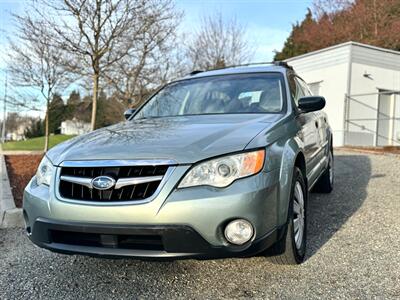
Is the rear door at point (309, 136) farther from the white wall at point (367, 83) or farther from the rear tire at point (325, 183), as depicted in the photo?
the white wall at point (367, 83)

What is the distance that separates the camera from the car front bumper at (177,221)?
2.39 metres

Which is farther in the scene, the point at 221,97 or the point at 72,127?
the point at 72,127

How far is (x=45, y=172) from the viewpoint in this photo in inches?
116

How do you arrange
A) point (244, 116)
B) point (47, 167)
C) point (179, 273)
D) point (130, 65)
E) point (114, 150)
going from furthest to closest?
1. point (130, 65)
2. point (244, 116)
3. point (179, 273)
4. point (47, 167)
5. point (114, 150)

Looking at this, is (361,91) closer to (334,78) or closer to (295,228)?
(334,78)

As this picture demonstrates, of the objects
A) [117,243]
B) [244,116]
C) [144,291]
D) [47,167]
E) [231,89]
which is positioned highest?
[231,89]

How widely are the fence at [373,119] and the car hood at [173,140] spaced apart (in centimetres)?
1340

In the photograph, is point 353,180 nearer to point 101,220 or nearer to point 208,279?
point 208,279

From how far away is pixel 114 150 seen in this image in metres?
2.71

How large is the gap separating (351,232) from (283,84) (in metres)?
1.65

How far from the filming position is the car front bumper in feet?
7.85

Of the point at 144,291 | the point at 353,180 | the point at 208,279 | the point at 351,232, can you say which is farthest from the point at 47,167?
the point at 353,180

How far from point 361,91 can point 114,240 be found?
15227 millimetres

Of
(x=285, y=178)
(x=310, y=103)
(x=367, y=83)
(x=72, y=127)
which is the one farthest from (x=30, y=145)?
(x=285, y=178)
